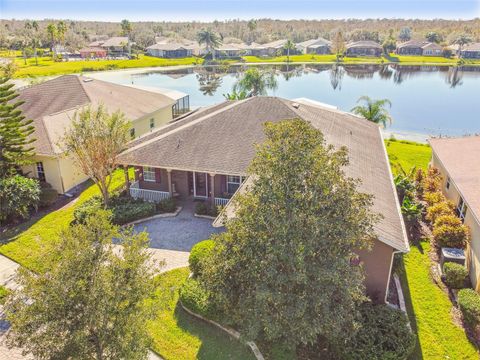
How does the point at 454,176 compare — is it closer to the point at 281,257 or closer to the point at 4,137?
the point at 281,257

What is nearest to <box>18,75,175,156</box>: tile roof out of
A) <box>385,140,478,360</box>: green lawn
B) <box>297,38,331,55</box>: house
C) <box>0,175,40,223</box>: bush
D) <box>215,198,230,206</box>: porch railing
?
<box>0,175,40,223</box>: bush

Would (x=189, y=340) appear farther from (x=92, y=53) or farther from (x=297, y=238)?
(x=92, y=53)

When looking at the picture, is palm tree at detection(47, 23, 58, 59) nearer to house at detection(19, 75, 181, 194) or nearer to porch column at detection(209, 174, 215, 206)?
house at detection(19, 75, 181, 194)

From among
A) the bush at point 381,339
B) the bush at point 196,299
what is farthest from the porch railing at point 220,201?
the bush at point 381,339

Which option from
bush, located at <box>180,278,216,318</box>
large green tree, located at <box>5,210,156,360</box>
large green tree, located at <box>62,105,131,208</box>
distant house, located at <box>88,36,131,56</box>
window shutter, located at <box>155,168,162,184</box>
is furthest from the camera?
distant house, located at <box>88,36,131,56</box>

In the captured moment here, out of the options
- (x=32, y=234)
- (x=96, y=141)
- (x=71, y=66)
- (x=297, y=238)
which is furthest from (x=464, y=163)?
(x=71, y=66)

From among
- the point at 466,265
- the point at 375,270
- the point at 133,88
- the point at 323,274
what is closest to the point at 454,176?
the point at 466,265

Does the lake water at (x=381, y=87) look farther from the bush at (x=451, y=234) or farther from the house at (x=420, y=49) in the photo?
the house at (x=420, y=49)
